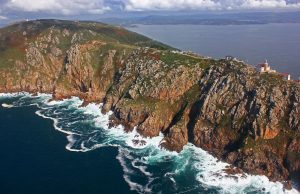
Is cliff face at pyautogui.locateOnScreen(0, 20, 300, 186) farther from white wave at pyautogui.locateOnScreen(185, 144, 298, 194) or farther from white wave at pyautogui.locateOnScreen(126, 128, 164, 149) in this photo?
white wave at pyautogui.locateOnScreen(185, 144, 298, 194)

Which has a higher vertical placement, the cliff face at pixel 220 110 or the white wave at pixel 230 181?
the cliff face at pixel 220 110

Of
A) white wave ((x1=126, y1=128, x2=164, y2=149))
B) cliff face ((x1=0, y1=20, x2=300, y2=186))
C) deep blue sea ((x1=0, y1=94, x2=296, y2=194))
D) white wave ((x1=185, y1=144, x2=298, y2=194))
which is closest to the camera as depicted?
white wave ((x1=185, y1=144, x2=298, y2=194))

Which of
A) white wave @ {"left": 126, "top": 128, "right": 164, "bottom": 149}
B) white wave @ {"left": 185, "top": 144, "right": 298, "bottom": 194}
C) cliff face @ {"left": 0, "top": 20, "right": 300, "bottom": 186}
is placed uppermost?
cliff face @ {"left": 0, "top": 20, "right": 300, "bottom": 186}

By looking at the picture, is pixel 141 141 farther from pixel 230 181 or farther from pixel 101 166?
pixel 230 181

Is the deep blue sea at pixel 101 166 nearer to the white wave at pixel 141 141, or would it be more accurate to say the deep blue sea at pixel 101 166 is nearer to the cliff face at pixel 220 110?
the white wave at pixel 141 141

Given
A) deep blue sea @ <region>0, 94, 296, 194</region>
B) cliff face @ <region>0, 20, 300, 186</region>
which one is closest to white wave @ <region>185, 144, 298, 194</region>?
deep blue sea @ <region>0, 94, 296, 194</region>

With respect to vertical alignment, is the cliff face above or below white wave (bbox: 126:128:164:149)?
above

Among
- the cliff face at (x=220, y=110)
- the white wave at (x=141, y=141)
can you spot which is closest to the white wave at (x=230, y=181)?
the cliff face at (x=220, y=110)

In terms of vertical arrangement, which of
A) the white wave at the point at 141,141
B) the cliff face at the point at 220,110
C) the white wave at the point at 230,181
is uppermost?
the cliff face at the point at 220,110

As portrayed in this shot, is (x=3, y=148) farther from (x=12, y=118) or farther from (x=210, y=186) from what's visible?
(x=210, y=186)

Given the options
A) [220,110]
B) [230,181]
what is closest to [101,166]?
[230,181]
